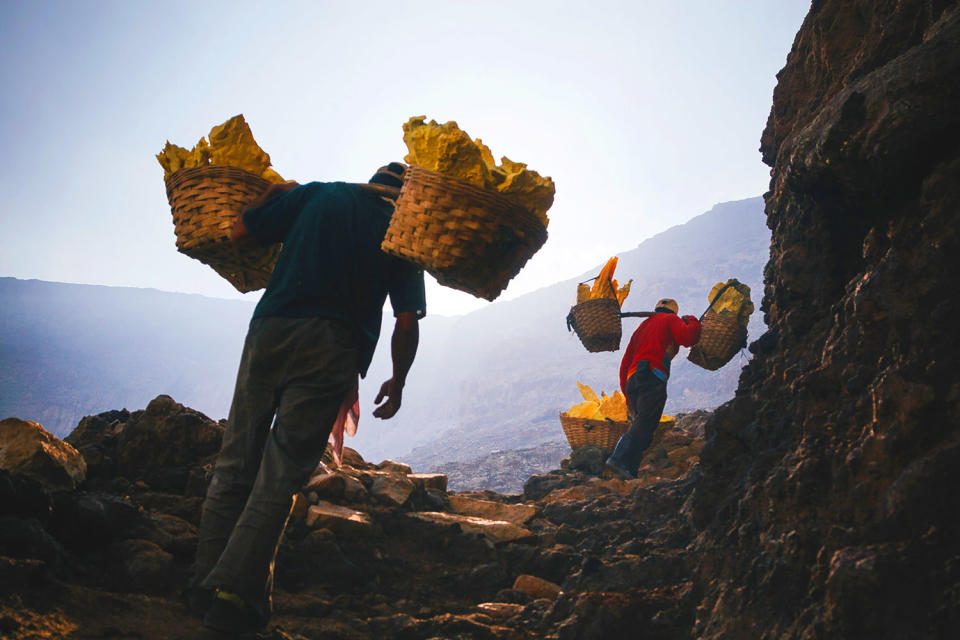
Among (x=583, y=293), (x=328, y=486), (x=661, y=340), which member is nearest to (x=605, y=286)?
(x=583, y=293)

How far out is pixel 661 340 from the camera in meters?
5.88

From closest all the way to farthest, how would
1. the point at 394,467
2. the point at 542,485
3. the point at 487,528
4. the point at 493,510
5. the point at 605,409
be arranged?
the point at 487,528, the point at 493,510, the point at 394,467, the point at 542,485, the point at 605,409

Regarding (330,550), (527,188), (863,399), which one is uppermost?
(527,188)

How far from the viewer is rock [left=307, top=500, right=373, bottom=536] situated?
323 cm

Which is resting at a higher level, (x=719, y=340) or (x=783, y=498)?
(x=719, y=340)

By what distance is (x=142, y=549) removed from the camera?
237cm

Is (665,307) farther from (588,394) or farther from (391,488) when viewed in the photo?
(391,488)

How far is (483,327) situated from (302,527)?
616ft

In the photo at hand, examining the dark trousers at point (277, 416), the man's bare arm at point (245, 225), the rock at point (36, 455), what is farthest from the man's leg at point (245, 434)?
the rock at point (36, 455)

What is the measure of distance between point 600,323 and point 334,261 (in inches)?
179

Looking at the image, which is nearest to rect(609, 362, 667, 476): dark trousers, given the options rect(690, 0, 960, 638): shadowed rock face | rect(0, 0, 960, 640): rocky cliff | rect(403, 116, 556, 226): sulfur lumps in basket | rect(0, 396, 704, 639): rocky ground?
rect(0, 396, 704, 639): rocky ground

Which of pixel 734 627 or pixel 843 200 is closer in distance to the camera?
pixel 734 627

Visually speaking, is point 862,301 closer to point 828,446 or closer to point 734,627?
point 828,446

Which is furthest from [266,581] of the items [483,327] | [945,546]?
[483,327]
